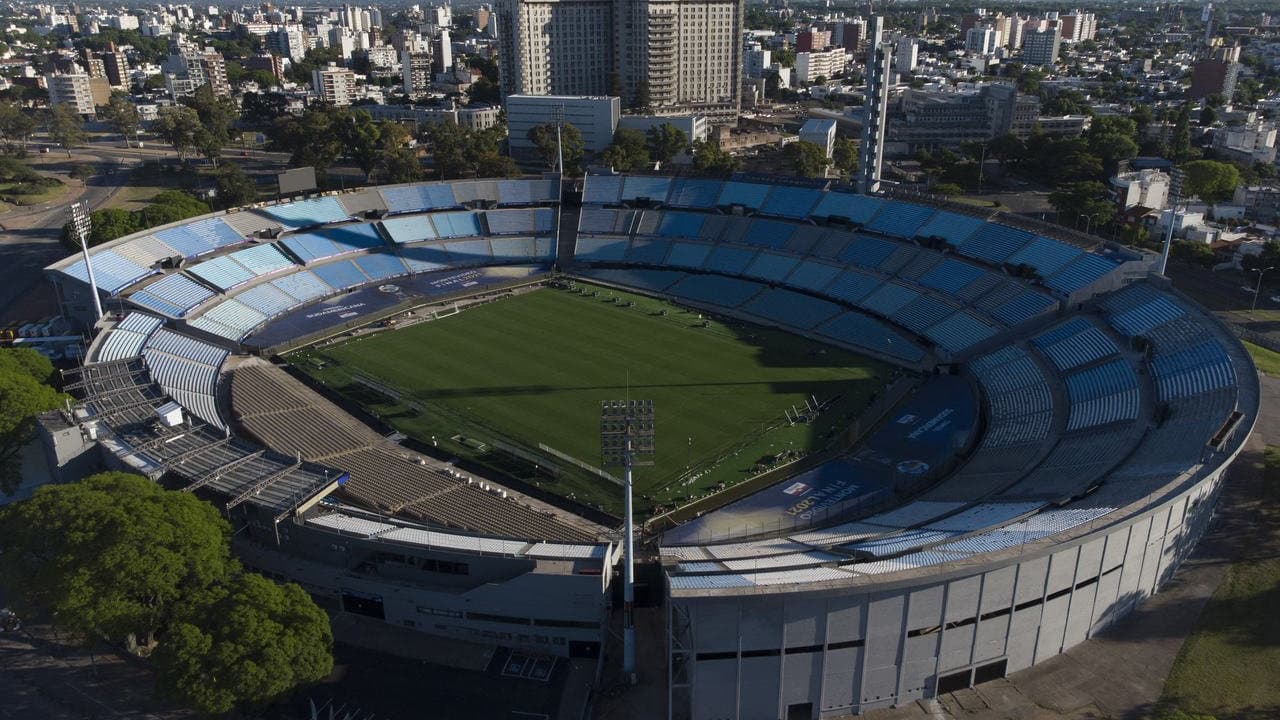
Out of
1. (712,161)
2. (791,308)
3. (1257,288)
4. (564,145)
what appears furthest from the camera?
(564,145)

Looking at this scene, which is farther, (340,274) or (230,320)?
(340,274)

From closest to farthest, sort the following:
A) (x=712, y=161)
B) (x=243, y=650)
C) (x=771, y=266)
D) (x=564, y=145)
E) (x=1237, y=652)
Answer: (x=243, y=650) → (x=1237, y=652) → (x=771, y=266) → (x=712, y=161) → (x=564, y=145)

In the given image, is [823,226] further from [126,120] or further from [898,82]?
[898,82]

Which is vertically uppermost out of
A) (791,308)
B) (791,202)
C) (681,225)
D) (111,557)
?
(791,202)

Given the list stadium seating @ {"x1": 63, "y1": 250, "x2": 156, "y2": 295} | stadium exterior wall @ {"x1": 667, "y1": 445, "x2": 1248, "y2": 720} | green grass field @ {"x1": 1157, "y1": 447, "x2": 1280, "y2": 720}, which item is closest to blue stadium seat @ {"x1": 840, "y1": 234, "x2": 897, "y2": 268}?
green grass field @ {"x1": 1157, "y1": 447, "x2": 1280, "y2": 720}

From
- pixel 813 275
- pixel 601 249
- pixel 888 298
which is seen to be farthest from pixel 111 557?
pixel 601 249

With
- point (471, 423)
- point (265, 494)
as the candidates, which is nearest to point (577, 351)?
point (471, 423)

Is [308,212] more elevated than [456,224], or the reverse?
[308,212]

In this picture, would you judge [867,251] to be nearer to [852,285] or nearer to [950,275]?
[852,285]

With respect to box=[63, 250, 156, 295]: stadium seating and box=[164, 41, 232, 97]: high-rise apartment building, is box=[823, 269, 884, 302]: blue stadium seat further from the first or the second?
box=[164, 41, 232, 97]: high-rise apartment building
